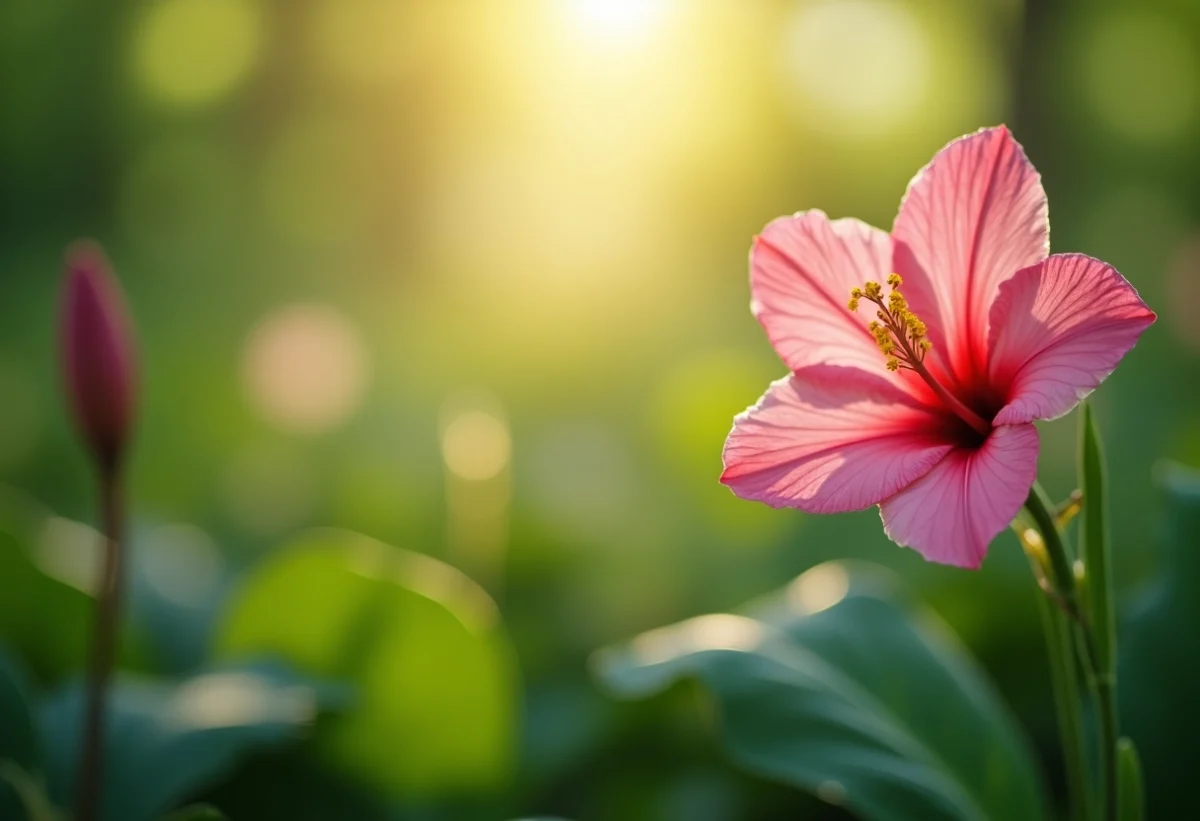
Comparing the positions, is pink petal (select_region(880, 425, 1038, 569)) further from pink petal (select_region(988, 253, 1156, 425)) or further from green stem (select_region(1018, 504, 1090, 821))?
green stem (select_region(1018, 504, 1090, 821))

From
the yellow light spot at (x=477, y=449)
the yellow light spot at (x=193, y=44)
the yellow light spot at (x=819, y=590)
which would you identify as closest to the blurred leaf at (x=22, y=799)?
the yellow light spot at (x=477, y=449)

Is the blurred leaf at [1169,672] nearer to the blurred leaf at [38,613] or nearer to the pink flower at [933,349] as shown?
the pink flower at [933,349]

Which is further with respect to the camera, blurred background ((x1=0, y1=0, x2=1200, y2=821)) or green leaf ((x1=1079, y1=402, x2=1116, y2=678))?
blurred background ((x1=0, y1=0, x2=1200, y2=821))

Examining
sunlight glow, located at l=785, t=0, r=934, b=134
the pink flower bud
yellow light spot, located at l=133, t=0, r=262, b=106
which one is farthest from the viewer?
yellow light spot, located at l=133, t=0, r=262, b=106

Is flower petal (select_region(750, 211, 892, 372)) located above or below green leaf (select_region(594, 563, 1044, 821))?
above

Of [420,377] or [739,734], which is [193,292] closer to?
[420,377]

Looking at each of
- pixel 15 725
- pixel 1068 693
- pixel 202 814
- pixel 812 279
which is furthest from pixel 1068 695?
pixel 15 725

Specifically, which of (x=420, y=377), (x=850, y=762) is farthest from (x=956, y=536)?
(x=420, y=377)

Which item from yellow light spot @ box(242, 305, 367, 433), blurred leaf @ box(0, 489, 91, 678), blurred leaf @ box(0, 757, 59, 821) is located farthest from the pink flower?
yellow light spot @ box(242, 305, 367, 433)

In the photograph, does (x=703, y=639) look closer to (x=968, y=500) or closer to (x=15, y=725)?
(x=968, y=500)
